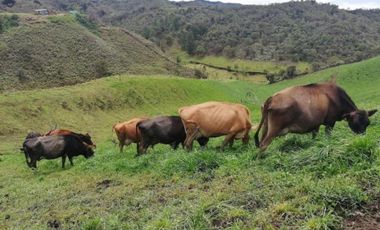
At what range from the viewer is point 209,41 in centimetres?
14300

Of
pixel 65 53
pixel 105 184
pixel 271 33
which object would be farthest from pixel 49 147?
pixel 271 33

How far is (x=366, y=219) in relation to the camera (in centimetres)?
690

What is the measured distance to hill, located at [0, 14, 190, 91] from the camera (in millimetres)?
73438

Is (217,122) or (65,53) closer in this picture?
(217,122)

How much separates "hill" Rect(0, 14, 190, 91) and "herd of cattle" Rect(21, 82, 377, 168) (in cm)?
4976

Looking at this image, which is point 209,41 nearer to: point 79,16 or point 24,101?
point 79,16

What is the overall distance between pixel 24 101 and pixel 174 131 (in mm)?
29207

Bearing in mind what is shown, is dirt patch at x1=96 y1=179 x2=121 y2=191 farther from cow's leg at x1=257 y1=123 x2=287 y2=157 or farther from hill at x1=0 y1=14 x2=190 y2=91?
hill at x1=0 y1=14 x2=190 y2=91

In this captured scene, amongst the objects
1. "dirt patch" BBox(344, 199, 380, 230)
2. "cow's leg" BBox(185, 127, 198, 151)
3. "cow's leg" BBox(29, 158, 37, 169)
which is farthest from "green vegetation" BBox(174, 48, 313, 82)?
"dirt patch" BBox(344, 199, 380, 230)

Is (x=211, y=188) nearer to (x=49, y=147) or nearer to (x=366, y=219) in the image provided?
(x=366, y=219)

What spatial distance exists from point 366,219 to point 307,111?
4.82 meters

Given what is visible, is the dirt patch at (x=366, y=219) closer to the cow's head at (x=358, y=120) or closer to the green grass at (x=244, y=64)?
the cow's head at (x=358, y=120)

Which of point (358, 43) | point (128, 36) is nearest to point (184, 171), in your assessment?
point (128, 36)

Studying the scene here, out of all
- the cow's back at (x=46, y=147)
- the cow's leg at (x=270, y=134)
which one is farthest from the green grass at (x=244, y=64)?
the cow's leg at (x=270, y=134)
